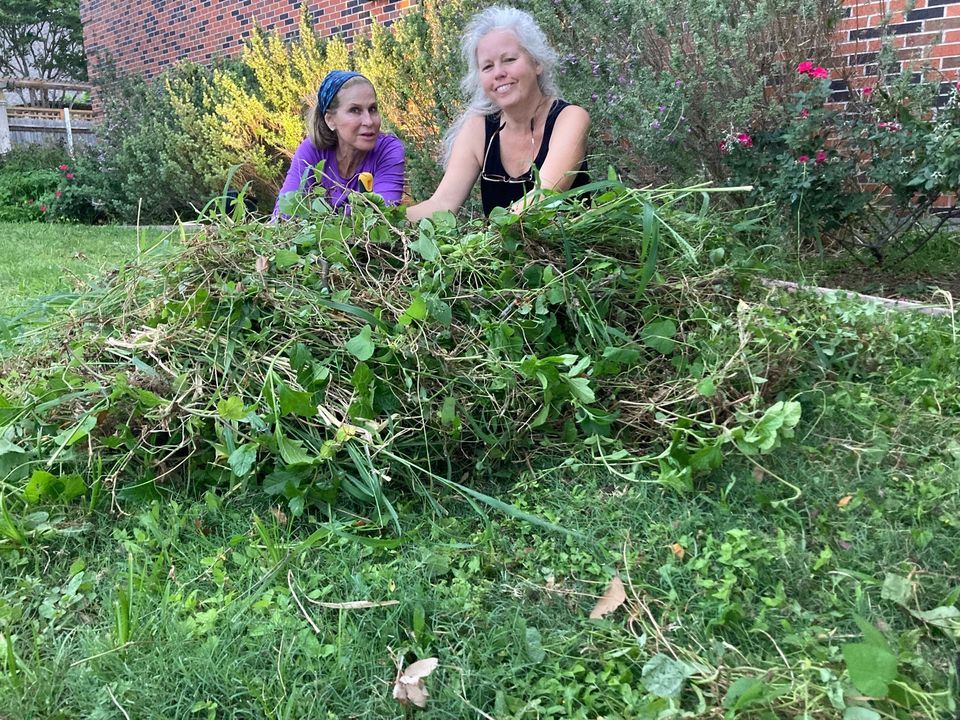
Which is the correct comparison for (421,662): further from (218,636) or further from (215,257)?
(215,257)

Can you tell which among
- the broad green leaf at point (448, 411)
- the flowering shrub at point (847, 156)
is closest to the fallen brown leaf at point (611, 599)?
the broad green leaf at point (448, 411)

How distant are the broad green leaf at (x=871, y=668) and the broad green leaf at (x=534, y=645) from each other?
0.52 m

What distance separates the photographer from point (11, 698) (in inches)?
48.2

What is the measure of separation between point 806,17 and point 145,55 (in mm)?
12518

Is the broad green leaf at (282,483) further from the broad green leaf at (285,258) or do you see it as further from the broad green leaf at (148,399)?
the broad green leaf at (285,258)

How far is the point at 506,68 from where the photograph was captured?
2984mm

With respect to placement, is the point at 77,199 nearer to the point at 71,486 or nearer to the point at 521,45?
the point at 521,45

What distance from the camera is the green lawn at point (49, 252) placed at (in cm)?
339

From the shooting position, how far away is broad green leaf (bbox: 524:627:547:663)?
1.29m

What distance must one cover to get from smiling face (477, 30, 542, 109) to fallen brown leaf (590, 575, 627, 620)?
2288 millimetres

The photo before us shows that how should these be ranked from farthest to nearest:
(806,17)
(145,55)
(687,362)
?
(145,55), (806,17), (687,362)

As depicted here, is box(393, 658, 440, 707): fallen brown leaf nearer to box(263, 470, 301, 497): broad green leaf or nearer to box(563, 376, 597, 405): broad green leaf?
box(263, 470, 301, 497): broad green leaf

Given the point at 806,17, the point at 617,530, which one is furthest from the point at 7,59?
the point at 617,530

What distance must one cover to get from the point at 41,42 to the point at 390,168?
94.4 feet
